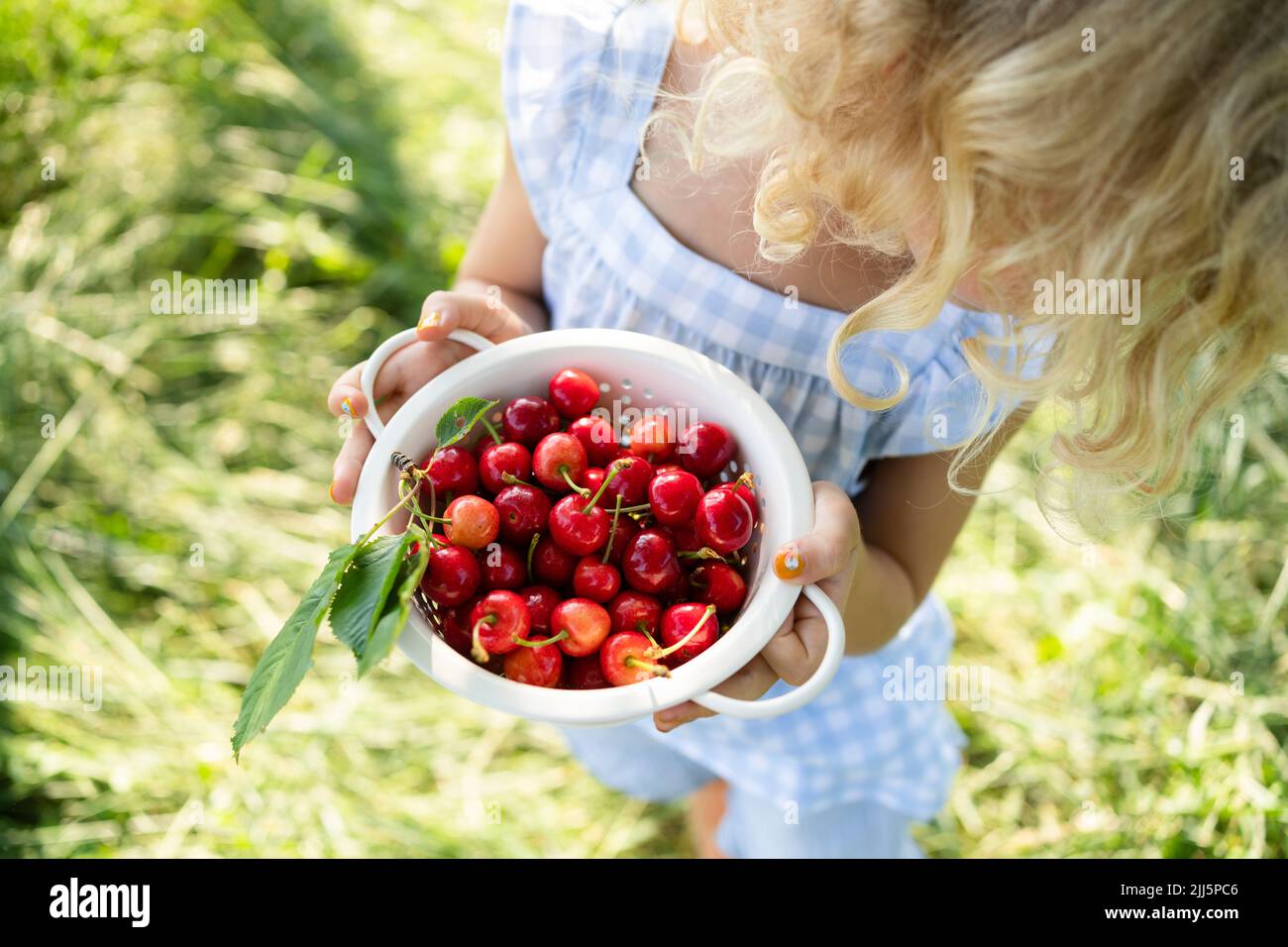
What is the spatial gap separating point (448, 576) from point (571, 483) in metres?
0.14

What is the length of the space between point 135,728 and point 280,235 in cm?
108

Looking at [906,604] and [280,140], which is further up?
[280,140]

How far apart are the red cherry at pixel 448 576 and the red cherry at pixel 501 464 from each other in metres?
0.09

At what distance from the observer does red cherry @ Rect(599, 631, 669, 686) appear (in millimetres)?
793

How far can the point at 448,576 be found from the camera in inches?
31.9

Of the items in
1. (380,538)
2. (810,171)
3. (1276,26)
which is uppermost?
(1276,26)

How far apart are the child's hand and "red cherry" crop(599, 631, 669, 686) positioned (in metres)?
0.04

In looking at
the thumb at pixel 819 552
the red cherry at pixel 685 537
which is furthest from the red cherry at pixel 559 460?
the thumb at pixel 819 552

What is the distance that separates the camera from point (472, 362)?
0.89m

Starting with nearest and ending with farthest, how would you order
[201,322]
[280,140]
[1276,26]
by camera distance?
[1276,26] → [201,322] → [280,140]

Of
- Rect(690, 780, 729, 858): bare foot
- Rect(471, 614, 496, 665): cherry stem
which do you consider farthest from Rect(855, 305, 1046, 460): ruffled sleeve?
Rect(690, 780, 729, 858): bare foot

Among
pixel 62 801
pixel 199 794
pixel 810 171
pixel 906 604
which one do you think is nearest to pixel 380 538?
pixel 810 171

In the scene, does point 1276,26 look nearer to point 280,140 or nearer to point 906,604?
point 906,604
